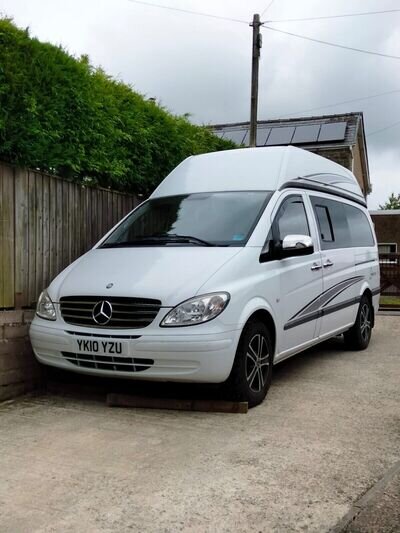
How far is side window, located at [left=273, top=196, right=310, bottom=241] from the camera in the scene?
5352mm

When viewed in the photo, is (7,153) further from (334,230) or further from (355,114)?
(355,114)

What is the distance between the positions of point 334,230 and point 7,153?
3.75m

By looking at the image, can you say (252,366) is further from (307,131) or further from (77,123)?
(307,131)

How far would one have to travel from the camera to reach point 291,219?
224 inches

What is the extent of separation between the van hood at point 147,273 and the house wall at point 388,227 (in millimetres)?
22380

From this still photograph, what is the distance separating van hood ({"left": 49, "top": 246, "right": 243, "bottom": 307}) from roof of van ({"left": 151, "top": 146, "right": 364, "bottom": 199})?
3.66 feet

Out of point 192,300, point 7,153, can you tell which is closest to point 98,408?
point 192,300

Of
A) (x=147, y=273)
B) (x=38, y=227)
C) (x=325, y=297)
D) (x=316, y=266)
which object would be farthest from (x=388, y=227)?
(x=147, y=273)

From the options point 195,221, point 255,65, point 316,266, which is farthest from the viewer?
point 255,65

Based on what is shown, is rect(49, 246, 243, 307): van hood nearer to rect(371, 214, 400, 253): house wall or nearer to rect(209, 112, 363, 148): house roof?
rect(209, 112, 363, 148): house roof

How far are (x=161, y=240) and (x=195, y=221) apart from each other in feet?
1.32

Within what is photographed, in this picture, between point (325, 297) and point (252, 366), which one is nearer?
point (252, 366)

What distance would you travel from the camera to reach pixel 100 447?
12.7 ft

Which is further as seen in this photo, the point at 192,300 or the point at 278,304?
the point at 278,304
